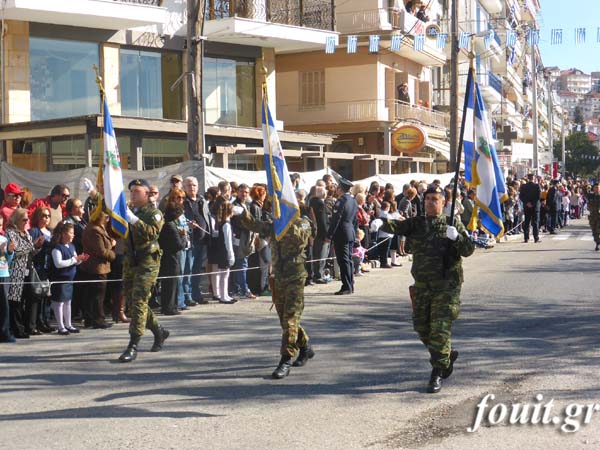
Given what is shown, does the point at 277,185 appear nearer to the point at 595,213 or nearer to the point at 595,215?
the point at 595,215

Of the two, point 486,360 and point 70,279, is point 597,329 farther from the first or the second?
point 70,279

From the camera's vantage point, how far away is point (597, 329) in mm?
10914

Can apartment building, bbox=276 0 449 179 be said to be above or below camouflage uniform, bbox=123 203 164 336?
above

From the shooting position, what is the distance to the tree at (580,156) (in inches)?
4528

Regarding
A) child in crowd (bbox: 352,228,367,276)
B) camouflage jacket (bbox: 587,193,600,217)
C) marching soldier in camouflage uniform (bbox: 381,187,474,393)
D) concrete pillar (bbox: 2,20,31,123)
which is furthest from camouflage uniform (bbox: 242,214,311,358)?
camouflage jacket (bbox: 587,193,600,217)

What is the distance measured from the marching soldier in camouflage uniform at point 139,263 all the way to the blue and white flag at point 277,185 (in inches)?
55.8

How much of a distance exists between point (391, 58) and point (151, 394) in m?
30.9

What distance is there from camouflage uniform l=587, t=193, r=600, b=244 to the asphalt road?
385 inches

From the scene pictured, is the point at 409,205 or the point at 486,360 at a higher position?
the point at 409,205

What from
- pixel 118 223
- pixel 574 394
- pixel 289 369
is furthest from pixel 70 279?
pixel 574 394

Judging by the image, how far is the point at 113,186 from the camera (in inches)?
393

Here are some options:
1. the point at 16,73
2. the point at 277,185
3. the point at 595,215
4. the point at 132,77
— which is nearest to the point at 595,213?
the point at 595,215

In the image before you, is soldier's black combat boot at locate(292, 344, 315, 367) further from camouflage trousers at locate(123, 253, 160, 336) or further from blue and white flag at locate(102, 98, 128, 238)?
blue and white flag at locate(102, 98, 128, 238)

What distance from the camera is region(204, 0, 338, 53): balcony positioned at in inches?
1060
